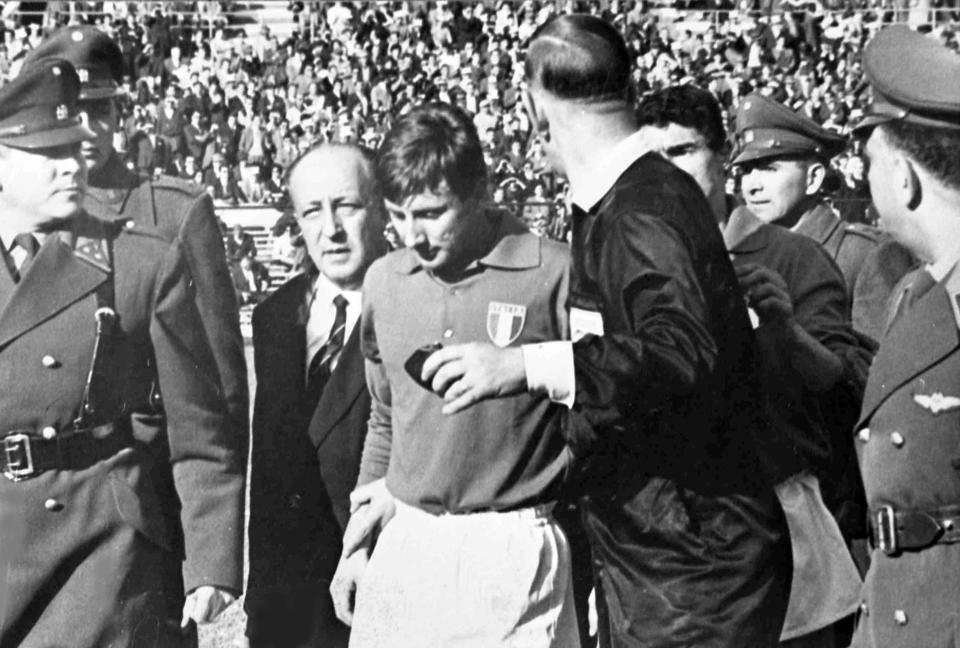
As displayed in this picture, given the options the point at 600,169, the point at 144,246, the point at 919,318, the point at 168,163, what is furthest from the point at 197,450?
the point at 168,163

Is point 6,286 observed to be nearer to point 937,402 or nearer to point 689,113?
point 689,113

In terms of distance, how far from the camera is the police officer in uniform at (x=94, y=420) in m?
3.97

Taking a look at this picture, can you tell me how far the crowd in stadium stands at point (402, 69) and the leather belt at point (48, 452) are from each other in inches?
244

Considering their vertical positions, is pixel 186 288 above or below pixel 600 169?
below

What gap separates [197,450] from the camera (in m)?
4.13

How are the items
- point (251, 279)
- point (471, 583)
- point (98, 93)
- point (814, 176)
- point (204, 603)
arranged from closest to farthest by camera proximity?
point (471, 583) < point (204, 603) < point (98, 93) < point (814, 176) < point (251, 279)

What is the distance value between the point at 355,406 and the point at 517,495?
0.87 meters

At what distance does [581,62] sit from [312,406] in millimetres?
1577

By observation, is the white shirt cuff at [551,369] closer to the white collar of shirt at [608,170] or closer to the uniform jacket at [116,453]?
the white collar of shirt at [608,170]

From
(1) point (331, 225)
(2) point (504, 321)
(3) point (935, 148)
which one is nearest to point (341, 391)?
(1) point (331, 225)

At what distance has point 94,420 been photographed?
4.00 metres

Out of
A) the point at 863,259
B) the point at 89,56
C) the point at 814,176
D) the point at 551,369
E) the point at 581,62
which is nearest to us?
the point at 551,369

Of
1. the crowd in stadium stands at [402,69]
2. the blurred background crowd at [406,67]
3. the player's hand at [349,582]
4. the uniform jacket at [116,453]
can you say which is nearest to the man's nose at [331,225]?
the uniform jacket at [116,453]

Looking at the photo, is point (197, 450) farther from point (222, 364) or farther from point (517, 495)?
point (517, 495)
